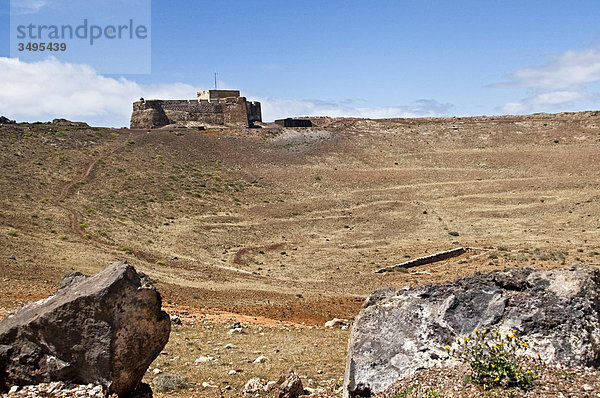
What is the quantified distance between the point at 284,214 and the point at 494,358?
35807mm

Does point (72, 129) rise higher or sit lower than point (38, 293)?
higher

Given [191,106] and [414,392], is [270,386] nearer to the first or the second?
[414,392]

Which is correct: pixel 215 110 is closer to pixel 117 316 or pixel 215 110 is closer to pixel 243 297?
pixel 243 297

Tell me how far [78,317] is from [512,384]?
4507mm

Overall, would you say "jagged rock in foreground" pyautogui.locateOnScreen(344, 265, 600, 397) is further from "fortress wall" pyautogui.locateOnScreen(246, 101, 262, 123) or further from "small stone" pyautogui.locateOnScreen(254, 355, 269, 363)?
"fortress wall" pyautogui.locateOnScreen(246, 101, 262, 123)

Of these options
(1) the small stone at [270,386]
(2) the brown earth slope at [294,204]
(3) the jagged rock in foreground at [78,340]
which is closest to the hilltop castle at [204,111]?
(2) the brown earth slope at [294,204]

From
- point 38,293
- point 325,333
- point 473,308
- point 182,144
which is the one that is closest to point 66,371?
point 473,308

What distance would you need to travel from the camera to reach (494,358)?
607 centimetres

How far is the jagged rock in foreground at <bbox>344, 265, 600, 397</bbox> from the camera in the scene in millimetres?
6207

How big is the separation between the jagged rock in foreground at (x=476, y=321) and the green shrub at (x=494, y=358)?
13 centimetres

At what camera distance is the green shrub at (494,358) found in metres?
5.86

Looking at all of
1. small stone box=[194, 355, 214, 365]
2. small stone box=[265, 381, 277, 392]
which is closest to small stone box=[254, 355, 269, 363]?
small stone box=[194, 355, 214, 365]

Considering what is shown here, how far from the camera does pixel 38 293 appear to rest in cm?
1705

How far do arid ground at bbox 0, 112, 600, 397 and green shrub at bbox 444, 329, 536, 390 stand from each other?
3122mm
